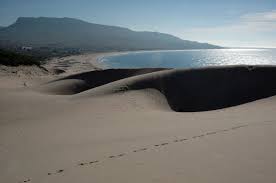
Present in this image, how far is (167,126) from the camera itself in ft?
34.7

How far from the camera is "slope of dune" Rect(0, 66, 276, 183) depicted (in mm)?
5660

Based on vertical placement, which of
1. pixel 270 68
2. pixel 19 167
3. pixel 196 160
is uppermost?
pixel 270 68

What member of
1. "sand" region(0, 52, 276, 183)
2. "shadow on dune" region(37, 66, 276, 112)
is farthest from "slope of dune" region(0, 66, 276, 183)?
"shadow on dune" region(37, 66, 276, 112)

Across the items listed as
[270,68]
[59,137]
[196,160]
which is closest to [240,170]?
[196,160]

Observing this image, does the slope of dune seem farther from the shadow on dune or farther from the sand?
the shadow on dune

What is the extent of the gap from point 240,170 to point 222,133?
118 inches

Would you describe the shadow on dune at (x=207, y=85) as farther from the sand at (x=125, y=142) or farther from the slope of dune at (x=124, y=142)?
the slope of dune at (x=124, y=142)

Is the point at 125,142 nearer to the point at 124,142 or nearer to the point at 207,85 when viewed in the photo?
the point at 124,142

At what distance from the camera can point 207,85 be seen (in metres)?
22.4

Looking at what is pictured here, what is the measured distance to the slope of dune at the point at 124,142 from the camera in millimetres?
5660

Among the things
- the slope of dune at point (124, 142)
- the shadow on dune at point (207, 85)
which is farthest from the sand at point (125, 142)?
the shadow on dune at point (207, 85)

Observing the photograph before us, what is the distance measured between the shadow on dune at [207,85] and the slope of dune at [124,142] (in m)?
0.89

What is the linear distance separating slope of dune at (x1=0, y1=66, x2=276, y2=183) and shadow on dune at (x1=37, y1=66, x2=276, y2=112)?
2.92 feet

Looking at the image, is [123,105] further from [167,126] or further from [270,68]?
[270,68]
